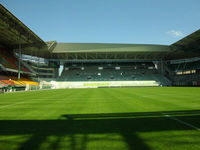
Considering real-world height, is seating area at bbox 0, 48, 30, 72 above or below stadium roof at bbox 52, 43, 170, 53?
below

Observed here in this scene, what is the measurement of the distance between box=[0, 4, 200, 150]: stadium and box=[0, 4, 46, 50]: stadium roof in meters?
0.14

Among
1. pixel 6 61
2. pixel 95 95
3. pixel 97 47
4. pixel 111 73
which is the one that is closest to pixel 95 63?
pixel 111 73

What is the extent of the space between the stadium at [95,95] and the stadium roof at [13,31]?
142mm

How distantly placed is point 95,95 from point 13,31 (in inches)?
944

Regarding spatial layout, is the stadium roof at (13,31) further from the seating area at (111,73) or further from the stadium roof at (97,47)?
the seating area at (111,73)

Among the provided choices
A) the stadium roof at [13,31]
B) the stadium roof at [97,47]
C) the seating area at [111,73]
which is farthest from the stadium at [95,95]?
the seating area at [111,73]

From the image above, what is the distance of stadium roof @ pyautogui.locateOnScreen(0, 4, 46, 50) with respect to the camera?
19119 mm

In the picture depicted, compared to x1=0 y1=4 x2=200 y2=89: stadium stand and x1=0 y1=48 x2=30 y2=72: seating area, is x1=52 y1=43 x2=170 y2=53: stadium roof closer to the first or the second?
x1=0 y1=4 x2=200 y2=89: stadium stand

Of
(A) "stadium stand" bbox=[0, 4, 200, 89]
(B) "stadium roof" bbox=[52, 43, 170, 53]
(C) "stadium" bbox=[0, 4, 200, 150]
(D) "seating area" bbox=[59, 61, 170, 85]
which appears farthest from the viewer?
(D) "seating area" bbox=[59, 61, 170, 85]

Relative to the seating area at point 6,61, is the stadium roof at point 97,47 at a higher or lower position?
higher

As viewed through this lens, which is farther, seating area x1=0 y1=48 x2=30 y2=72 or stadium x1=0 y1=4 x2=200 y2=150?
seating area x1=0 y1=48 x2=30 y2=72

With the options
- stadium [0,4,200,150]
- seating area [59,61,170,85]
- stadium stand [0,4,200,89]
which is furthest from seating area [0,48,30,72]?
seating area [59,61,170,85]

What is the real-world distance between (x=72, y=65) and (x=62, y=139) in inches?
2229

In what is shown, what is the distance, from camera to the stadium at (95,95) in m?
2.64
